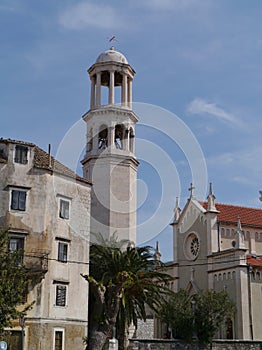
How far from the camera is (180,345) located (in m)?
44.5

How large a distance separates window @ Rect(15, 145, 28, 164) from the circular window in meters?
27.2

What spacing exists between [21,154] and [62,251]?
6806mm

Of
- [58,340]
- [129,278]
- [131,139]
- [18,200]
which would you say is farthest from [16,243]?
[131,139]

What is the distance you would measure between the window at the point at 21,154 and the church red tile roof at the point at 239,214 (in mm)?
26811

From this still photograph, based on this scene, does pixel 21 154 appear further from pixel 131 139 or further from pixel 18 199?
pixel 131 139

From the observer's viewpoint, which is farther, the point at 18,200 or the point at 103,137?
the point at 103,137

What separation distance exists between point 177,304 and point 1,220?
17891 millimetres

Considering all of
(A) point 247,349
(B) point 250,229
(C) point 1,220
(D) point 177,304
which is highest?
(B) point 250,229

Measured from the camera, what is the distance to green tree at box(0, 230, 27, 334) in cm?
3108

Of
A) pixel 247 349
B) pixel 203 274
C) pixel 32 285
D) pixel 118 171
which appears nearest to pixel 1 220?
pixel 32 285

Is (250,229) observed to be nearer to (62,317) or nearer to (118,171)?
(118,171)

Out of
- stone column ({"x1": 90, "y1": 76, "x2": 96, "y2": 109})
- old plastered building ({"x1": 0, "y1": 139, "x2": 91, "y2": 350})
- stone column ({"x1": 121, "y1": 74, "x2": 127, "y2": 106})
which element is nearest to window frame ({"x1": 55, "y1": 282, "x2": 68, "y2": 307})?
old plastered building ({"x1": 0, "y1": 139, "x2": 91, "y2": 350})

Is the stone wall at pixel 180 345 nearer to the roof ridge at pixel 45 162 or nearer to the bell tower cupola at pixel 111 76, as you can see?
the roof ridge at pixel 45 162

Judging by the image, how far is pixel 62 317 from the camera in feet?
126
